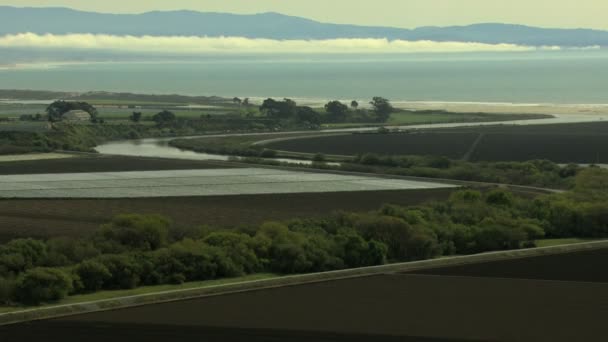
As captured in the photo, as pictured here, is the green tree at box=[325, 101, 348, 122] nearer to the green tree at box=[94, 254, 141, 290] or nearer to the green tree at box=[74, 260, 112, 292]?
the green tree at box=[94, 254, 141, 290]

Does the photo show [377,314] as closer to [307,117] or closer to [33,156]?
[33,156]

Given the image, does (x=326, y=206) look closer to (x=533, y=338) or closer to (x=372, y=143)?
(x=533, y=338)

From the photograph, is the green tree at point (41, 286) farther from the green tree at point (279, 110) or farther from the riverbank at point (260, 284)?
the green tree at point (279, 110)

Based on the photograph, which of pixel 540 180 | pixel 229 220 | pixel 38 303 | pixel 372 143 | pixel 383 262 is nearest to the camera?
pixel 38 303

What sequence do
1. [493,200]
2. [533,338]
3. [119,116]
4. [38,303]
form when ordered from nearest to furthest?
[533,338] < [38,303] < [493,200] < [119,116]

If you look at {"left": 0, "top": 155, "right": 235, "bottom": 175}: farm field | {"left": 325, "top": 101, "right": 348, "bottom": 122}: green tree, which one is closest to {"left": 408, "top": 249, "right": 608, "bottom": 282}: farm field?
{"left": 0, "top": 155, "right": 235, "bottom": 175}: farm field

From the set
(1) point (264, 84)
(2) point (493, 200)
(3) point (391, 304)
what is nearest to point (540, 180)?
(2) point (493, 200)
